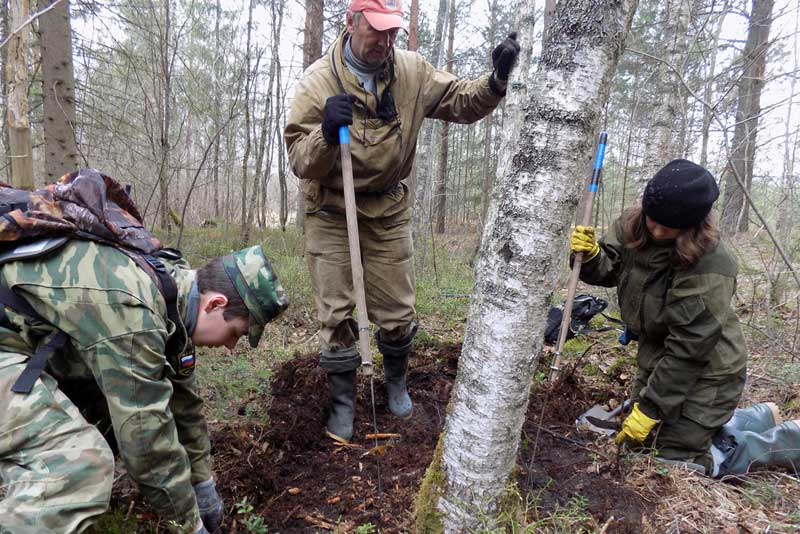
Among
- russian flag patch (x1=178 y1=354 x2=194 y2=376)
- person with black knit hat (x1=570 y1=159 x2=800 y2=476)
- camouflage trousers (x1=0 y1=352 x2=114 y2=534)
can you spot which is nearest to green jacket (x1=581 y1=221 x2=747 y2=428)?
person with black knit hat (x1=570 y1=159 x2=800 y2=476)

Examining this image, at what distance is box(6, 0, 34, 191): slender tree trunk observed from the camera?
281cm

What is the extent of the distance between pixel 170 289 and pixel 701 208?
255 centimetres

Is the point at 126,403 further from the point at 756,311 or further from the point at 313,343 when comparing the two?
the point at 756,311

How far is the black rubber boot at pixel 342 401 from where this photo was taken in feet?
9.21

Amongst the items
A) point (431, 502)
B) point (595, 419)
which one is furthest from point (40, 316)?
point (595, 419)

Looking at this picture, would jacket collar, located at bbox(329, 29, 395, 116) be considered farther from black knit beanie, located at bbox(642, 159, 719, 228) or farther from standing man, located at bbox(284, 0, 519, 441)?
black knit beanie, located at bbox(642, 159, 719, 228)

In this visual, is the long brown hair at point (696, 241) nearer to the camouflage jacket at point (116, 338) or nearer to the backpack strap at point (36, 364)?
the camouflage jacket at point (116, 338)

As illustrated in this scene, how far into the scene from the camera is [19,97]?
3.18 m

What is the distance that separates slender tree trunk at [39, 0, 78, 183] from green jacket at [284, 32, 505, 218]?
3492 mm

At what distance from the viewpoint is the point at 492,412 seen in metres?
1.74

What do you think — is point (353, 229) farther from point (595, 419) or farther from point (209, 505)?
point (595, 419)

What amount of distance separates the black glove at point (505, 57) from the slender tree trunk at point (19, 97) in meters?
2.97

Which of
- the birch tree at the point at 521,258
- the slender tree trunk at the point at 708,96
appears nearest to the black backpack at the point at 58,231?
the birch tree at the point at 521,258

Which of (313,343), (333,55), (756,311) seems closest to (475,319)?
(333,55)
